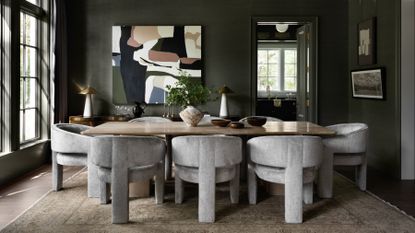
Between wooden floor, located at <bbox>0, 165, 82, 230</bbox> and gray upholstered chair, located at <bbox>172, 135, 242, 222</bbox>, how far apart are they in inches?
65.1

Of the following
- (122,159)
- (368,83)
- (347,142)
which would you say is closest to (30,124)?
(122,159)

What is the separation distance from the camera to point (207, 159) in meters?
3.81

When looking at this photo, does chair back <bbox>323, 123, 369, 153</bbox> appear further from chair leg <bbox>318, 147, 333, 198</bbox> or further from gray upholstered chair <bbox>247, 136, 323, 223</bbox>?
gray upholstered chair <bbox>247, 136, 323, 223</bbox>

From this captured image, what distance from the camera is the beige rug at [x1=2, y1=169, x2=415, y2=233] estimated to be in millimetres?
3656

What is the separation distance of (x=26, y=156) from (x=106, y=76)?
195 centimetres

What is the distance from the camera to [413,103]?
5.64 meters

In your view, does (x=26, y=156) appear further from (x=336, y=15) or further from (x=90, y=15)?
(x=336, y=15)

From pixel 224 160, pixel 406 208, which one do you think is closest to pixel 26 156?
pixel 224 160

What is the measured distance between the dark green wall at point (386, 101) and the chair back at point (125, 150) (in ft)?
11.4

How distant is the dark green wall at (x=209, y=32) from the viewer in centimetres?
729

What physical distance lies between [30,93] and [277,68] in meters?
6.86

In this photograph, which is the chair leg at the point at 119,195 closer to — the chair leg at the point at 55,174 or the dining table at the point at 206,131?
the dining table at the point at 206,131

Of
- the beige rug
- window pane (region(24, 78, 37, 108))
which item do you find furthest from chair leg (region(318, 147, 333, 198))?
window pane (region(24, 78, 37, 108))

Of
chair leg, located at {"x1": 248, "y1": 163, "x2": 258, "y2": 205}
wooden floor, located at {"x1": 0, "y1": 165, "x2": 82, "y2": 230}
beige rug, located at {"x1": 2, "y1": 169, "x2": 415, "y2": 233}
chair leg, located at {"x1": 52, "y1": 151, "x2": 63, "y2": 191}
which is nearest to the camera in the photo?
beige rug, located at {"x1": 2, "y1": 169, "x2": 415, "y2": 233}
